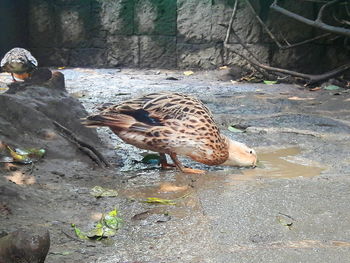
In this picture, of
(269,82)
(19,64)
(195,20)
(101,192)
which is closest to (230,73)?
(269,82)

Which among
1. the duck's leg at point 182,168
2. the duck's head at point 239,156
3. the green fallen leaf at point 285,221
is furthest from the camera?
the duck's head at point 239,156

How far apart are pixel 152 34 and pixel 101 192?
27.5 ft

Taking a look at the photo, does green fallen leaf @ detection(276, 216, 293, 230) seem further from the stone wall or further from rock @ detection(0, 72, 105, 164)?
the stone wall

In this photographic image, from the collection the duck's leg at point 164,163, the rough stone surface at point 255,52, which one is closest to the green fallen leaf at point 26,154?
the duck's leg at point 164,163

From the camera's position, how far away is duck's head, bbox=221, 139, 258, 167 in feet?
12.6

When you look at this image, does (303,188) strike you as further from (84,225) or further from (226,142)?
(84,225)

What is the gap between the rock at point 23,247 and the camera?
1881 millimetres

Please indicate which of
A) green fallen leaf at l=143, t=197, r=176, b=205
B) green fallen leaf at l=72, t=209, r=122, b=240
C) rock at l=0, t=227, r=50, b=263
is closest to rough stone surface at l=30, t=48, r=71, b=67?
green fallen leaf at l=143, t=197, r=176, b=205

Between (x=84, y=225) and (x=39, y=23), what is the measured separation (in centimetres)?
957

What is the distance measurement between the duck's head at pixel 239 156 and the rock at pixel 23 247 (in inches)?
83.3

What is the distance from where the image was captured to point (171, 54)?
11148 millimetres

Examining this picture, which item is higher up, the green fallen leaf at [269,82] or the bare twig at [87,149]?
the bare twig at [87,149]

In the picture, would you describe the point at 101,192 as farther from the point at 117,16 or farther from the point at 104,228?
the point at 117,16

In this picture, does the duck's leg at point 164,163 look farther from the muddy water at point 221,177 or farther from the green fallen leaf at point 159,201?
the green fallen leaf at point 159,201
